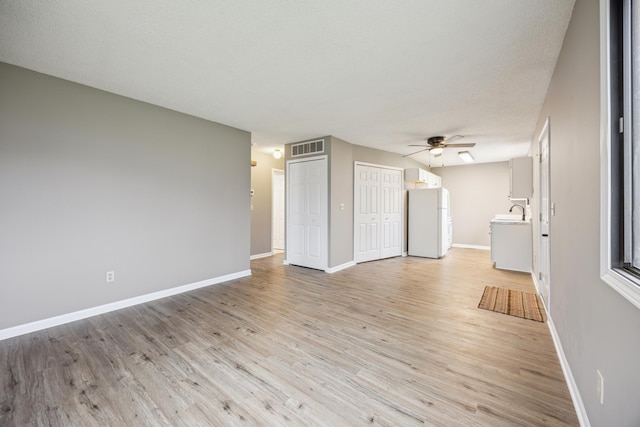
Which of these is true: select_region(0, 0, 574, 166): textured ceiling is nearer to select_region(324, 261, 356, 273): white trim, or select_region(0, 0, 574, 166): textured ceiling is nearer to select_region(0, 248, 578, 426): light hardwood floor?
select_region(0, 248, 578, 426): light hardwood floor

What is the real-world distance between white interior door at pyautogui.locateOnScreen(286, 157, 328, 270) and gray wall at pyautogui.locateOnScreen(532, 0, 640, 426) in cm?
331

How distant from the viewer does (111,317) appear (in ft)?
9.36

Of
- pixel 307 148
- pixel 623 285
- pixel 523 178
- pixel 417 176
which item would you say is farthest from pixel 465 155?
pixel 623 285

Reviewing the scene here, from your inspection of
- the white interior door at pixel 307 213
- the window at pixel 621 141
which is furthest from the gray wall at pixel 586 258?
the white interior door at pixel 307 213

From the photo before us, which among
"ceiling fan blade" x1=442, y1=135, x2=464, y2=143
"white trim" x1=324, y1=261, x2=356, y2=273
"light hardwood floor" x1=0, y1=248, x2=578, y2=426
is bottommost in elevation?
"light hardwood floor" x1=0, y1=248, x2=578, y2=426

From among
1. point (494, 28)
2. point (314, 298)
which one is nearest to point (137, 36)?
point (494, 28)

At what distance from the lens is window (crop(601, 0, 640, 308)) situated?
1.00 metres

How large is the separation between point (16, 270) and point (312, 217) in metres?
3.78

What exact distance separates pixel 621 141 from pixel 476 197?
24.0 ft

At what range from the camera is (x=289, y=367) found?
1977 mm

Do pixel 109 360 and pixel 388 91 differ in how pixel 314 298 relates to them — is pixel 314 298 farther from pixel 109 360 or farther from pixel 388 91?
pixel 388 91

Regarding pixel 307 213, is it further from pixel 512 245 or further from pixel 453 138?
pixel 512 245

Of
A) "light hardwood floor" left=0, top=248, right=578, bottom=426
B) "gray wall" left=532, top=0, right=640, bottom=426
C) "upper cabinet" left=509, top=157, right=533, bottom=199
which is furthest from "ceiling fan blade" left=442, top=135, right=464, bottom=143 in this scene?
"light hardwood floor" left=0, top=248, right=578, bottom=426

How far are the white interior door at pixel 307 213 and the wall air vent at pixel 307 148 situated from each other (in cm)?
16
